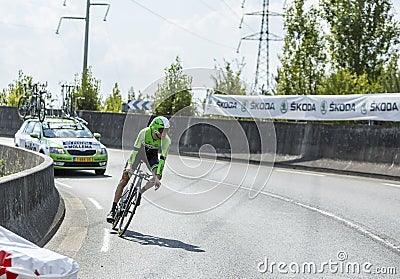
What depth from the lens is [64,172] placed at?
2134 centimetres

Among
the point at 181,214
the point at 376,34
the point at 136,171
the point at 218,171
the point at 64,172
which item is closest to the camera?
the point at 136,171

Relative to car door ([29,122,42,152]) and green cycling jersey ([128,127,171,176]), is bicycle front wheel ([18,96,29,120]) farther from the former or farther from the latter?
green cycling jersey ([128,127,171,176])

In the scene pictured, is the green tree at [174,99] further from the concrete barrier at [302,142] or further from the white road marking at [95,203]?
the white road marking at [95,203]

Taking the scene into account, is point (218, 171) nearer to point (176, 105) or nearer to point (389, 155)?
point (389, 155)

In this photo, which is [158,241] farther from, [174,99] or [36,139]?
[174,99]

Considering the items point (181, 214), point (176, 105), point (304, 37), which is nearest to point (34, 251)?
point (181, 214)

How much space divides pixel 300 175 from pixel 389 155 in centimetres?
264

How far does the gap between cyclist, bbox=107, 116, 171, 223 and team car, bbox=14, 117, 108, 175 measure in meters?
9.15

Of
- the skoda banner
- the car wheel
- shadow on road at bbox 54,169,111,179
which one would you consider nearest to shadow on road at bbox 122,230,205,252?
shadow on road at bbox 54,169,111,179

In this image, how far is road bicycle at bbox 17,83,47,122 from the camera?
2639cm

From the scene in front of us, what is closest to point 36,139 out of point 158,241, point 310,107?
point 310,107

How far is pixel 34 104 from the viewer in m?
27.3

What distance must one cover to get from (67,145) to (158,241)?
34.3 ft

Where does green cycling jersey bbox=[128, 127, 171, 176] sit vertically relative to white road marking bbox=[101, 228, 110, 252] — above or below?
above
